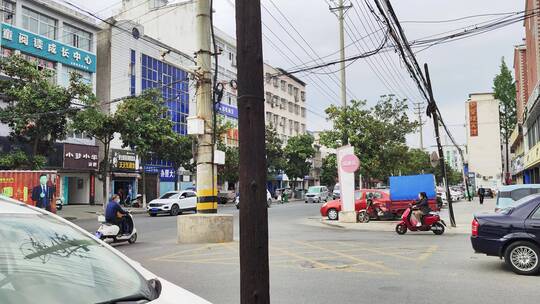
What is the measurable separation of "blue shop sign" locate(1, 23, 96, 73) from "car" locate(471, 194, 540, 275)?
28.0m

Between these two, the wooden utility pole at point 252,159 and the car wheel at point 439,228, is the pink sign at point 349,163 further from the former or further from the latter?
the wooden utility pole at point 252,159

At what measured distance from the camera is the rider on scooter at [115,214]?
45.0ft

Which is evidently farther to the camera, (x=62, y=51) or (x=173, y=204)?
(x=62, y=51)

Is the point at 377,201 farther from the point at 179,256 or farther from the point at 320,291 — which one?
the point at 320,291

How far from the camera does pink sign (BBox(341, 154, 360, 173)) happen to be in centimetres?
2050

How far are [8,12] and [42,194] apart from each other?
13.1 meters

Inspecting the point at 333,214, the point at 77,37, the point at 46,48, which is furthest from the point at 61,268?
the point at 77,37

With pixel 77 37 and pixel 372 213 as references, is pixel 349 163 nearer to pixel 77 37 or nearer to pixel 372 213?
pixel 372 213

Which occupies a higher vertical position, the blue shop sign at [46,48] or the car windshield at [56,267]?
the blue shop sign at [46,48]

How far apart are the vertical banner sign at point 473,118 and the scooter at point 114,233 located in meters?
61.2

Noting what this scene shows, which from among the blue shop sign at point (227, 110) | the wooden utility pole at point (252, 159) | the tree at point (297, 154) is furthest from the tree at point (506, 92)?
the wooden utility pole at point (252, 159)

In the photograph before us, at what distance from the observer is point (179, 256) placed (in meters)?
11.3

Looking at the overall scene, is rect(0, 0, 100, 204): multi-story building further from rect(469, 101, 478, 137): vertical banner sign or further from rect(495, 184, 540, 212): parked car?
rect(469, 101, 478, 137): vertical banner sign

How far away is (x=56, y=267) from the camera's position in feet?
8.86
